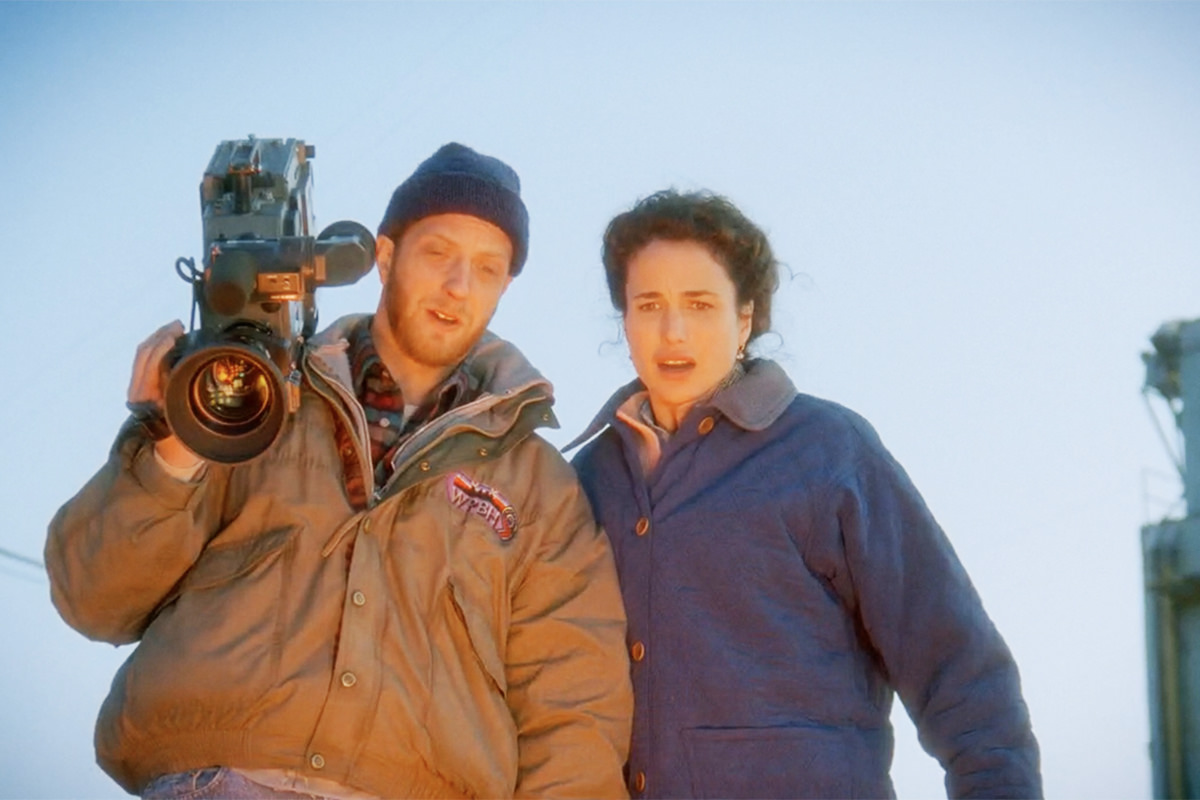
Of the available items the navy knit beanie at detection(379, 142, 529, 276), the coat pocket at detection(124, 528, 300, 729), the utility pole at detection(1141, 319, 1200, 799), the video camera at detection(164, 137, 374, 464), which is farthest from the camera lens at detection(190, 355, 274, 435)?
the utility pole at detection(1141, 319, 1200, 799)

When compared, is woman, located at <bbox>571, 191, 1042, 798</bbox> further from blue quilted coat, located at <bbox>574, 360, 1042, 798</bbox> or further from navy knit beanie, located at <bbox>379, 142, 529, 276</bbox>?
navy knit beanie, located at <bbox>379, 142, 529, 276</bbox>

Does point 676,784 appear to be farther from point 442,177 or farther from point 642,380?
point 442,177

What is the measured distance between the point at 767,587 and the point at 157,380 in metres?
1.50

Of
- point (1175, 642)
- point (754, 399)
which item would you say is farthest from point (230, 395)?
point (1175, 642)

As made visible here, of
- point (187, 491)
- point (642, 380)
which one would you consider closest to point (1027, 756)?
point (642, 380)

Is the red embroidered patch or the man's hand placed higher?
the man's hand

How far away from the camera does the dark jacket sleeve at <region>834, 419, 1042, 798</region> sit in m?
3.46

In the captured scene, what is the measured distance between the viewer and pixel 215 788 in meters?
3.22

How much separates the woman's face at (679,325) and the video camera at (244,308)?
97cm

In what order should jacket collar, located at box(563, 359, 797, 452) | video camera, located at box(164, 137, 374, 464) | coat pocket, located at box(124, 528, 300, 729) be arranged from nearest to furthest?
1. video camera, located at box(164, 137, 374, 464)
2. coat pocket, located at box(124, 528, 300, 729)
3. jacket collar, located at box(563, 359, 797, 452)

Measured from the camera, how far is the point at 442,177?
422 cm

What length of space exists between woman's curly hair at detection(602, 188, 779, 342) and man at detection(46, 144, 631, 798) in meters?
0.48

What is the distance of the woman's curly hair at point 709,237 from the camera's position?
13.8 feet

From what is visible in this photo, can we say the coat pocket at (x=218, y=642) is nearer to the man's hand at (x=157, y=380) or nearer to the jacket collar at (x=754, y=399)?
the man's hand at (x=157, y=380)
